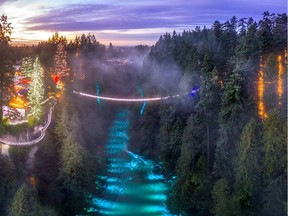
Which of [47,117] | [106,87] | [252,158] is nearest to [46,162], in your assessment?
[47,117]

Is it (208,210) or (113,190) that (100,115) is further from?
(208,210)

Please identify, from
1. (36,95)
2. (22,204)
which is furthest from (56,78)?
(22,204)

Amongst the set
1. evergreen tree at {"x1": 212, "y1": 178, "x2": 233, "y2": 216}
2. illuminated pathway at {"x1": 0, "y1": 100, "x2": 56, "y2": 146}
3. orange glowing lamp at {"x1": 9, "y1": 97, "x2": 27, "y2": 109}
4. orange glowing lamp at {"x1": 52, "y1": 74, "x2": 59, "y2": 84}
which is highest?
orange glowing lamp at {"x1": 52, "y1": 74, "x2": 59, "y2": 84}

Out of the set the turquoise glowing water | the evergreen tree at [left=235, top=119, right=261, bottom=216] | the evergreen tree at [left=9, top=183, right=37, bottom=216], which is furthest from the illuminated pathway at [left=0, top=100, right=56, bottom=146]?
the evergreen tree at [left=235, top=119, right=261, bottom=216]

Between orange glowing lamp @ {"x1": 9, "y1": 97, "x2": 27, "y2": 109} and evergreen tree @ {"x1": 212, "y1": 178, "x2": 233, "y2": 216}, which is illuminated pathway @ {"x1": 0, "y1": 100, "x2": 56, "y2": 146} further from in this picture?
evergreen tree @ {"x1": 212, "y1": 178, "x2": 233, "y2": 216}

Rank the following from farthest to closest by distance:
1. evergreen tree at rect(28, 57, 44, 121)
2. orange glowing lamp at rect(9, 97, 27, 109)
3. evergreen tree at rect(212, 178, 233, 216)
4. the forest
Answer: orange glowing lamp at rect(9, 97, 27, 109)
evergreen tree at rect(28, 57, 44, 121)
evergreen tree at rect(212, 178, 233, 216)
the forest

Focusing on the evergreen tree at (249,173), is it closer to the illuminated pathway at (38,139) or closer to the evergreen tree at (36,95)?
the illuminated pathway at (38,139)

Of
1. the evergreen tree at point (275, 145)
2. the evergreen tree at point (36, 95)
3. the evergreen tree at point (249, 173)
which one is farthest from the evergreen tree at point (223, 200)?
the evergreen tree at point (36, 95)

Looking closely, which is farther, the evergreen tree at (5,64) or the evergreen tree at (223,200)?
the evergreen tree at (5,64)
